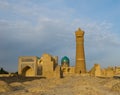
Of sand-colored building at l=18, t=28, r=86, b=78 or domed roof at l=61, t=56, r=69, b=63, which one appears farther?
domed roof at l=61, t=56, r=69, b=63

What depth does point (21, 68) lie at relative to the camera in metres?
42.7

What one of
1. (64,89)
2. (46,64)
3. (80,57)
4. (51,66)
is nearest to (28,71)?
(80,57)

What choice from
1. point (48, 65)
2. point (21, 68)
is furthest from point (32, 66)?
point (48, 65)

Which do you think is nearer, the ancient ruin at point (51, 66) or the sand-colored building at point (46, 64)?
the sand-colored building at point (46, 64)

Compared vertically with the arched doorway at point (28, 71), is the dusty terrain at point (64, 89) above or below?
below

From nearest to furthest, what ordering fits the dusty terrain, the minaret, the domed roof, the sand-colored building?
the dusty terrain
the sand-colored building
the minaret
the domed roof

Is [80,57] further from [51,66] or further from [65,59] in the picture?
[65,59]

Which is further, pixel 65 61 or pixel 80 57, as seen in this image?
pixel 65 61

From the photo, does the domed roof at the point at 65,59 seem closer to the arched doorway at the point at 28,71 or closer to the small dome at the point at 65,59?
the small dome at the point at 65,59

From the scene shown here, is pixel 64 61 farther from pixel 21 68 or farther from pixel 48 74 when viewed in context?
pixel 48 74

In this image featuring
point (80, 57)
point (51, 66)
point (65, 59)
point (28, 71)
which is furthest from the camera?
point (65, 59)

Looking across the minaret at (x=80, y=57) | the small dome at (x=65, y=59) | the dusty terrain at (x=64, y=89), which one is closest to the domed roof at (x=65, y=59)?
the small dome at (x=65, y=59)

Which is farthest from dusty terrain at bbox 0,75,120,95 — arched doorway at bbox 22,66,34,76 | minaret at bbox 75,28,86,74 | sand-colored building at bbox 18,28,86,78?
minaret at bbox 75,28,86,74

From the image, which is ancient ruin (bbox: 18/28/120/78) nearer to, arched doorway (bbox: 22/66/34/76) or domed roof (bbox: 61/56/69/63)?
arched doorway (bbox: 22/66/34/76)
